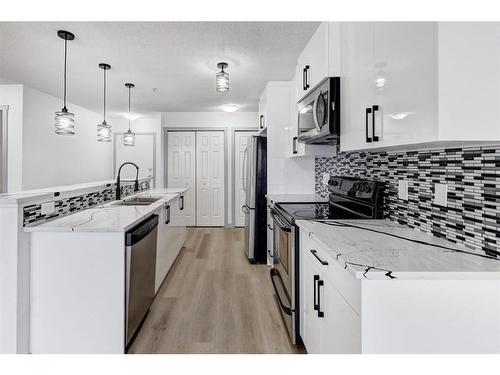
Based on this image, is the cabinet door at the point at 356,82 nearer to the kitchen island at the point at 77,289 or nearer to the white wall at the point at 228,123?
the kitchen island at the point at 77,289

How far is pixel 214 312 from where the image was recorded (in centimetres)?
237

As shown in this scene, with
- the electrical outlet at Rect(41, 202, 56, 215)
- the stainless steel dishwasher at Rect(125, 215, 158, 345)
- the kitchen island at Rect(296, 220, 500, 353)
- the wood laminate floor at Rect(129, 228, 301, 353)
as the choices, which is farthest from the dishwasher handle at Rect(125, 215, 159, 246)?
the kitchen island at Rect(296, 220, 500, 353)

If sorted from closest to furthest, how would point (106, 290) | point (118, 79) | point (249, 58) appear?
point (106, 290)
point (249, 58)
point (118, 79)

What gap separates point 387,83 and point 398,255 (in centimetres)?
75

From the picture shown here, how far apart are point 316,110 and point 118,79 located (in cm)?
278

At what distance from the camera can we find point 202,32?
2.39 m

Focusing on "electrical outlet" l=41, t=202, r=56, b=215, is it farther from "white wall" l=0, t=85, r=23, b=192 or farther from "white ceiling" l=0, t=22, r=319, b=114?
"white wall" l=0, t=85, r=23, b=192

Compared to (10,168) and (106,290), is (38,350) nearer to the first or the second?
(106,290)

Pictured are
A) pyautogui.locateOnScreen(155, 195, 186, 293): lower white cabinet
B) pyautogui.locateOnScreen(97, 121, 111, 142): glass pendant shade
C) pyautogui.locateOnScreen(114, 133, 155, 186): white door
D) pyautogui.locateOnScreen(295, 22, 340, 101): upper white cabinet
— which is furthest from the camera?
pyautogui.locateOnScreen(114, 133, 155, 186): white door

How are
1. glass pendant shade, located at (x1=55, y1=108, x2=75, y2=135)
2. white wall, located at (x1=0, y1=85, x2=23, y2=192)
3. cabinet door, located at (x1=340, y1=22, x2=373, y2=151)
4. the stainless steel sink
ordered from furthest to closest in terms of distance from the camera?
white wall, located at (x1=0, y1=85, x2=23, y2=192)
the stainless steel sink
glass pendant shade, located at (x1=55, y1=108, x2=75, y2=135)
cabinet door, located at (x1=340, y1=22, x2=373, y2=151)

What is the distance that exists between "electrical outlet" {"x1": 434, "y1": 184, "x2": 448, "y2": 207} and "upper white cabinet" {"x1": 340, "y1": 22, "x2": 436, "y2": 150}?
1.17ft

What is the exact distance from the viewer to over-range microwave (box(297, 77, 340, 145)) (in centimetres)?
188

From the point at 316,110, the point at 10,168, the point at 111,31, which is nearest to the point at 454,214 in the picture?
the point at 316,110

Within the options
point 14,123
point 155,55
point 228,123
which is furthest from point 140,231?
point 228,123
